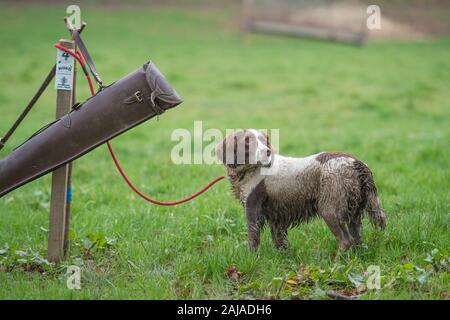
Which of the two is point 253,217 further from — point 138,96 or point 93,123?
point 93,123

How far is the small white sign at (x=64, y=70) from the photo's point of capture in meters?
4.21

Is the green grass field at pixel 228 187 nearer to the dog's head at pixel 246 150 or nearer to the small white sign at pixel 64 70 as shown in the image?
the dog's head at pixel 246 150

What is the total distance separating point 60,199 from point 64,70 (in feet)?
3.14

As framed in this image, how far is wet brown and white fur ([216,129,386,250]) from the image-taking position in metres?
4.05

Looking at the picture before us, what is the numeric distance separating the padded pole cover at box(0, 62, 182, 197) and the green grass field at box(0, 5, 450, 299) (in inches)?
30.1

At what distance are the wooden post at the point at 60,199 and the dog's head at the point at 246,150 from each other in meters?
1.19

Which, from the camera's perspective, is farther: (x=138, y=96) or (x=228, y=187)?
(x=228, y=187)

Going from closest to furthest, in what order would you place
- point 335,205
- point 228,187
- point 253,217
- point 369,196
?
point 335,205, point 369,196, point 253,217, point 228,187

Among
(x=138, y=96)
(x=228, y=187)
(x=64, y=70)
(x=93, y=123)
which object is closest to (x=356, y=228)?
(x=138, y=96)

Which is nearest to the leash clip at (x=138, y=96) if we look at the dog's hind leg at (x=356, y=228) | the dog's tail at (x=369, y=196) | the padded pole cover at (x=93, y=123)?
the padded pole cover at (x=93, y=123)

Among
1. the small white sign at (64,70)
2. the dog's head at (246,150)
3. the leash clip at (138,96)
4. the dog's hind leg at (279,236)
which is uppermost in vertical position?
the small white sign at (64,70)

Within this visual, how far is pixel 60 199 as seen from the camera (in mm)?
4309

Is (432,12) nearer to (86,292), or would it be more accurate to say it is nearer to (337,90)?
(337,90)

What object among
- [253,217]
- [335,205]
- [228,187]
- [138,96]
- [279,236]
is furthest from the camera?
[228,187]
